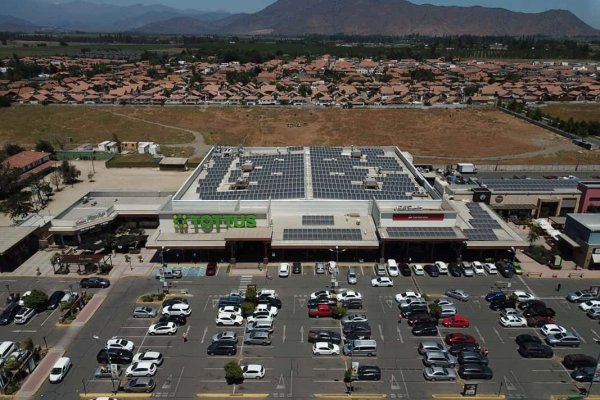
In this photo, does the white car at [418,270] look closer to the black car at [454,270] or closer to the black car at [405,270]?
the black car at [405,270]

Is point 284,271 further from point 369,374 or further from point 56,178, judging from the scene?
point 56,178

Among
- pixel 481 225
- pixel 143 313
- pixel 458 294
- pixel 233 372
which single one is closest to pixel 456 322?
pixel 458 294

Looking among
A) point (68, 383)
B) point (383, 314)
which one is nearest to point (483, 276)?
point (383, 314)

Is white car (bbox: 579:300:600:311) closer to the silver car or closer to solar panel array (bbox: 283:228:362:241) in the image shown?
solar panel array (bbox: 283:228:362:241)

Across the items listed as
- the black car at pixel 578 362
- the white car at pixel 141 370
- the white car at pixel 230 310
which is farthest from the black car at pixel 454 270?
the white car at pixel 141 370

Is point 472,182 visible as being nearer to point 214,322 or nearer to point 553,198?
point 553,198
